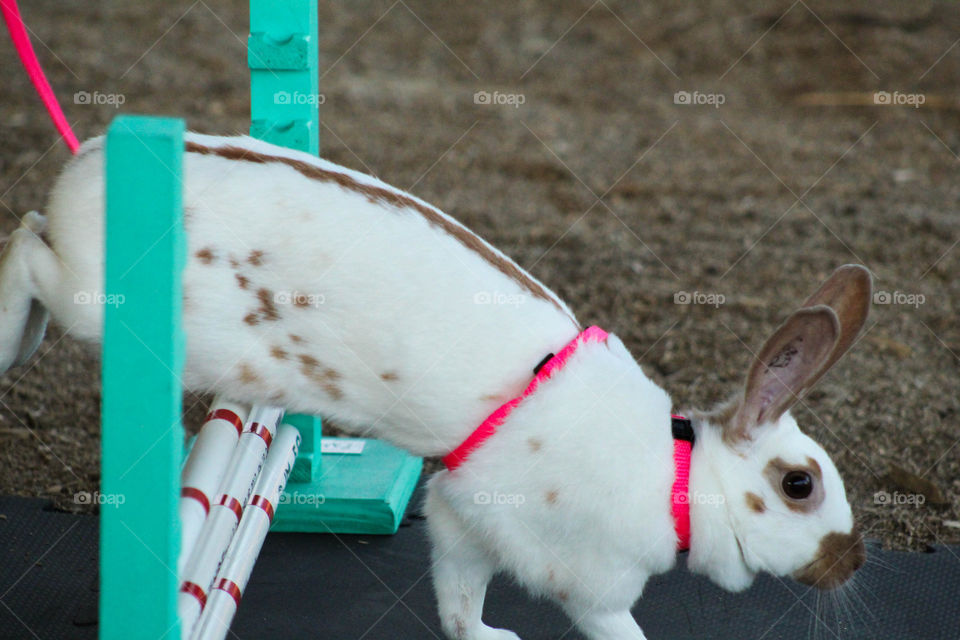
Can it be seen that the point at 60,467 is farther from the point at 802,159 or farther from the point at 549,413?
the point at 802,159

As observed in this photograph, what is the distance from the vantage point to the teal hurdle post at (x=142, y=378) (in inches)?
54.2

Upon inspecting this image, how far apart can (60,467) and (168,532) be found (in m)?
1.57

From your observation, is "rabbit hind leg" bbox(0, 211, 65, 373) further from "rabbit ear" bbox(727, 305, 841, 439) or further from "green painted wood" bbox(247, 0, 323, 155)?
"rabbit ear" bbox(727, 305, 841, 439)

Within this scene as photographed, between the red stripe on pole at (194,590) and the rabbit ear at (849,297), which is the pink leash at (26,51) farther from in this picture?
the rabbit ear at (849,297)

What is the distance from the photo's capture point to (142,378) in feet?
4.78

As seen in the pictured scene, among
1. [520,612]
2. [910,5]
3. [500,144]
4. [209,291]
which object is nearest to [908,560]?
[520,612]

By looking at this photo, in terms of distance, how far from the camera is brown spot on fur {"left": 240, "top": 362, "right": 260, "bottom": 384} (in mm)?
1852

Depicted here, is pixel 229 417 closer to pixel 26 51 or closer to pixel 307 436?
pixel 307 436

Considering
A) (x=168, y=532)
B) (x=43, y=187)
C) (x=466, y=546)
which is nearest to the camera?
(x=168, y=532)

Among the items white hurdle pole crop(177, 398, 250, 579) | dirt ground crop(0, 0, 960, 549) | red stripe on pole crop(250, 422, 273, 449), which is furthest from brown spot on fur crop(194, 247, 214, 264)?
dirt ground crop(0, 0, 960, 549)

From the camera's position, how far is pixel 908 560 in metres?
2.67

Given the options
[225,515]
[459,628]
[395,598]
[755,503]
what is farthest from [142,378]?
[395,598]

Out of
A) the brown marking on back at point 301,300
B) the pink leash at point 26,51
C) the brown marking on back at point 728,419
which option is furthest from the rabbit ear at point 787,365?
the pink leash at point 26,51

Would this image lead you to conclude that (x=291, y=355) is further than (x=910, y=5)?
No
